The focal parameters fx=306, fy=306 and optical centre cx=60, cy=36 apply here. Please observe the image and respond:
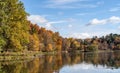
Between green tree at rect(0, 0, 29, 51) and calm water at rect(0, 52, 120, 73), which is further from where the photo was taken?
green tree at rect(0, 0, 29, 51)

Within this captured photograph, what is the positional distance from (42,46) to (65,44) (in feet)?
155

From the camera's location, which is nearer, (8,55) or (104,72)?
(104,72)

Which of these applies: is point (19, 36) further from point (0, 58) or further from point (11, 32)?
point (0, 58)

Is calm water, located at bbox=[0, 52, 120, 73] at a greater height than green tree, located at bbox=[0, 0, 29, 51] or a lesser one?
Answer: lesser

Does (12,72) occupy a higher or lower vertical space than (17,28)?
lower

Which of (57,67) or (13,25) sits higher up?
(13,25)

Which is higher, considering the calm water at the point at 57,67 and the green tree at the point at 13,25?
the green tree at the point at 13,25

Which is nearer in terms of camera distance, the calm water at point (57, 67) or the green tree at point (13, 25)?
the calm water at point (57, 67)

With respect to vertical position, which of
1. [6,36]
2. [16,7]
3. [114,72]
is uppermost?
[16,7]

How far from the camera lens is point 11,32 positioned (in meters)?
57.6

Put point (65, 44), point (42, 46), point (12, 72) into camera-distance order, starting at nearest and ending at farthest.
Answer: point (12, 72) < point (42, 46) < point (65, 44)

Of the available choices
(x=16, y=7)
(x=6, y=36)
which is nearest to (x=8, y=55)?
(x=6, y=36)

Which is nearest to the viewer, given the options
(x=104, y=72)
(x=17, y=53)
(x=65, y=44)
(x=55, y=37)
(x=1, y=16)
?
(x=104, y=72)

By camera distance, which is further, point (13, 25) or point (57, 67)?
point (13, 25)
